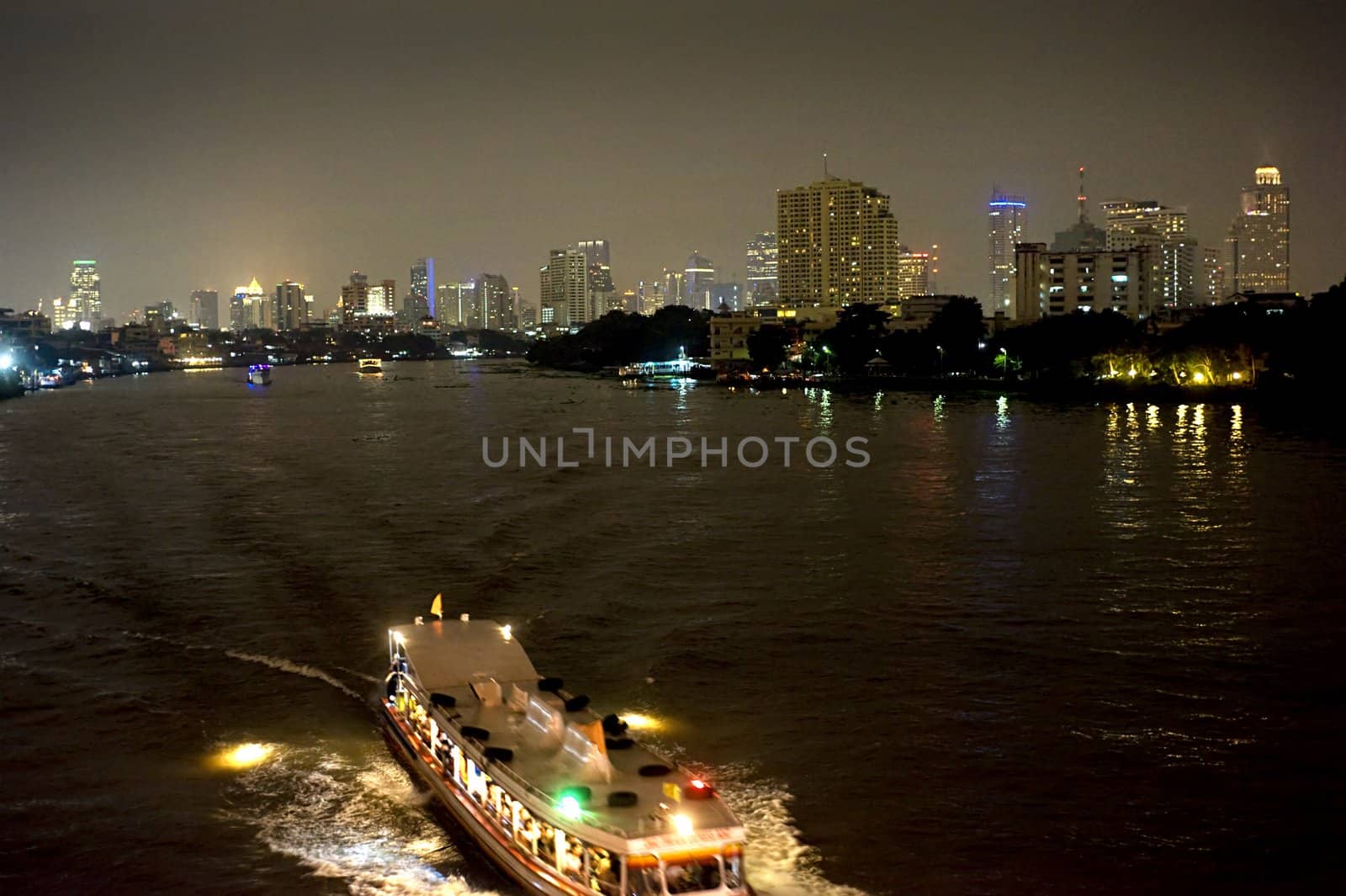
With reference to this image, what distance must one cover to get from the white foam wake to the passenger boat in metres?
1.21

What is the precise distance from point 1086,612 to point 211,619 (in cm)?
750

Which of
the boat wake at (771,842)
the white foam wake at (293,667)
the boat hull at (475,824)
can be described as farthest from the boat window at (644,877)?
the white foam wake at (293,667)

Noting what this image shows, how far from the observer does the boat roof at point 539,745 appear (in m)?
4.80

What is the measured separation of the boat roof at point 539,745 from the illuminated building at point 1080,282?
69208 millimetres

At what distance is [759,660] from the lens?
8.96 m

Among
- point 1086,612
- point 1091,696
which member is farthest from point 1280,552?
point 1091,696

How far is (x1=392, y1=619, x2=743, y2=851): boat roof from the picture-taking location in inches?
Answer: 189

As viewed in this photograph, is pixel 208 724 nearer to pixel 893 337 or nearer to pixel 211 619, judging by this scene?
pixel 211 619

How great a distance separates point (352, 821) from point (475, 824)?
0.90m

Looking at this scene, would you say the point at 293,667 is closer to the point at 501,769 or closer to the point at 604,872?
the point at 501,769

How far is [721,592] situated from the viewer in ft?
36.3

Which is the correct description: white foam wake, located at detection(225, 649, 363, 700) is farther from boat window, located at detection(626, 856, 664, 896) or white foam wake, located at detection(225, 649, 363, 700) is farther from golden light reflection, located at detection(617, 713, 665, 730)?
boat window, located at detection(626, 856, 664, 896)

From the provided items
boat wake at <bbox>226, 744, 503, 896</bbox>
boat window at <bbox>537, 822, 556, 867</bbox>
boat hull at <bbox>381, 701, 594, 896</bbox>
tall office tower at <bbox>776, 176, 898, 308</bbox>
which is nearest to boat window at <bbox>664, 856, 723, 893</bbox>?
boat hull at <bbox>381, 701, 594, 896</bbox>

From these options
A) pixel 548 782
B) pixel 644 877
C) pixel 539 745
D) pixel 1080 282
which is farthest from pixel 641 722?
pixel 1080 282
